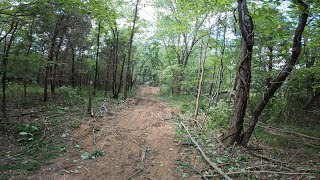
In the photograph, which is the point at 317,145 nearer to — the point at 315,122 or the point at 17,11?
the point at 315,122

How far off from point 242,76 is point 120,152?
12.8 ft

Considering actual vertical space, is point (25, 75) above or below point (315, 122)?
above

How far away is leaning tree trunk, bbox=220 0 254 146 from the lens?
5.75 m

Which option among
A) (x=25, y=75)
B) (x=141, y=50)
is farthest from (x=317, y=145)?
(x=141, y=50)

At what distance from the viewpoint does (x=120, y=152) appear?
619 cm

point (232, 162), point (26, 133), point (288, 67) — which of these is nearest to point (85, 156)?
point (26, 133)

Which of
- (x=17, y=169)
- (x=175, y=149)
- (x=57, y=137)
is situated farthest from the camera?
(x=57, y=137)

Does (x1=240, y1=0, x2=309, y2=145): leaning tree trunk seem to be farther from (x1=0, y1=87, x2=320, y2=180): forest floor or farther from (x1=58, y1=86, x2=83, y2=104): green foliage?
(x1=58, y1=86, x2=83, y2=104): green foliage

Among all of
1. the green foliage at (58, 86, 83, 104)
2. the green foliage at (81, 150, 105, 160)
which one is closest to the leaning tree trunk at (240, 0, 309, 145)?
the green foliage at (81, 150, 105, 160)

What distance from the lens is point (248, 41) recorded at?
5824 mm

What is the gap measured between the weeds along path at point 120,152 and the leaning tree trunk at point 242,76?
1653mm

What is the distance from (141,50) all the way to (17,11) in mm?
21160

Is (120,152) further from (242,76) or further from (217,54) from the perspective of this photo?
(217,54)

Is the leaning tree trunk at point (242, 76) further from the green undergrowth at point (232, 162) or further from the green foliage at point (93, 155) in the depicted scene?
the green foliage at point (93, 155)
